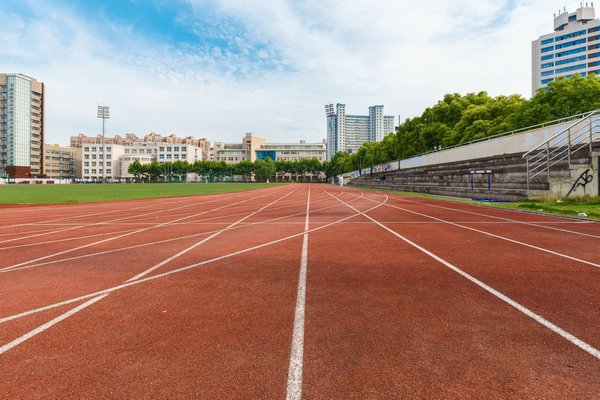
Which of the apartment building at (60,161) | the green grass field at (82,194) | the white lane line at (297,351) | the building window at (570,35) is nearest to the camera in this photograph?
the white lane line at (297,351)

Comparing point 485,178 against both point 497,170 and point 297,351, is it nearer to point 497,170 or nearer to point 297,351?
point 497,170

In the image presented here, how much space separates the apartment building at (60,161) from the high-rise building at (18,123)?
19.8m

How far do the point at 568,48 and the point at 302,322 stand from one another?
133m

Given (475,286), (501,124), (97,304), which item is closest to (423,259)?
(475,286)

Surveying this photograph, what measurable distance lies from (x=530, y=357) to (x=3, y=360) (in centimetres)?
494

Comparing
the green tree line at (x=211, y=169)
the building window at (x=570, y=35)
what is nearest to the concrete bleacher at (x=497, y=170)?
the green tree line at (x=211, y=169)

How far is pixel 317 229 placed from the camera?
389 inches

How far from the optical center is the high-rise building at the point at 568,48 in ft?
289

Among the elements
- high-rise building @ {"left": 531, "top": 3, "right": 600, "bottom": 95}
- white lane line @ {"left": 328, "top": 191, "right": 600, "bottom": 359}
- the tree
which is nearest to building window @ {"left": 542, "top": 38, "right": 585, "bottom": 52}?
high-rise building @ {"left": 531, "top": 3, "right": 600, "bottom": 95}

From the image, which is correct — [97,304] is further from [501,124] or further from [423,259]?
[501,124]

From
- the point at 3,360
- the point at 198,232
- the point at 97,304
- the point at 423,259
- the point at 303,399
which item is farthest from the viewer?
the point at 198,232

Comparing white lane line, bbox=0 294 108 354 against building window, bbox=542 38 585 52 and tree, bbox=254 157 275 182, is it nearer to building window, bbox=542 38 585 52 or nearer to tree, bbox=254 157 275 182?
tree, bbox=254 157 275 182

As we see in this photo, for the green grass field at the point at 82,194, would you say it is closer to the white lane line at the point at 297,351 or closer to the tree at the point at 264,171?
the white lane line at the point at 297,351

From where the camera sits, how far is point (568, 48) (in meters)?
92.5
